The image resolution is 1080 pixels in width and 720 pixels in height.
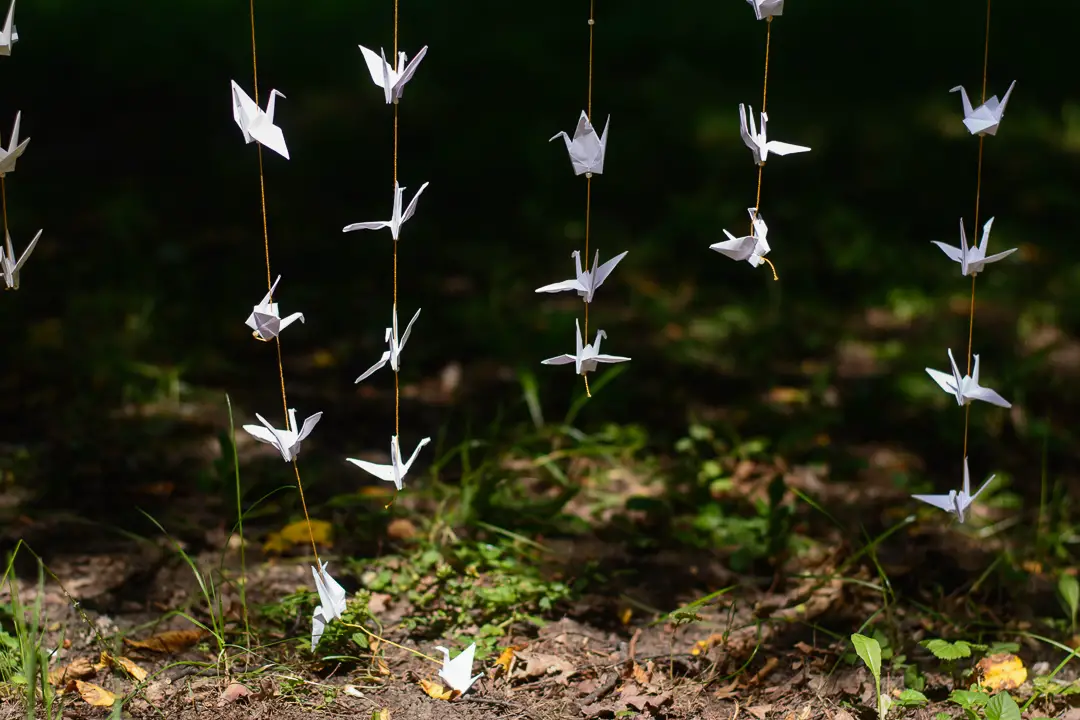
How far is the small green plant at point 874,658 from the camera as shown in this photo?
2.16m

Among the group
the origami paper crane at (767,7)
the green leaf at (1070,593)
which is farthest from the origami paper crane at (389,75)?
the green leaf at (1070,593)

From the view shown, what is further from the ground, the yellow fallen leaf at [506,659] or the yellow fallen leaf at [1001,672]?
the yellow fallen leaf at [1001,672]

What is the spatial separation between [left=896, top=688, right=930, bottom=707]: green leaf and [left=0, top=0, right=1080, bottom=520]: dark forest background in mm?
1125

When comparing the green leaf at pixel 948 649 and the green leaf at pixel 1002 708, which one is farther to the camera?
the green leaf at pixel 948 649

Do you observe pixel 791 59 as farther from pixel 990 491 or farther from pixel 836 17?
pixel 990 491

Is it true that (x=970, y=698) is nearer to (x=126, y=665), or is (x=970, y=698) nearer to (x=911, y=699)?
(x=911, y=699)

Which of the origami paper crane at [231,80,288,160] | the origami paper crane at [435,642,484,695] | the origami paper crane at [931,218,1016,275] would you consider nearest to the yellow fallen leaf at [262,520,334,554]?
the origami paper crane at [435,642,484,695]

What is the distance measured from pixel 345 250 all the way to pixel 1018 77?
4.28 metres

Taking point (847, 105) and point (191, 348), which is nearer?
point (191, 348)

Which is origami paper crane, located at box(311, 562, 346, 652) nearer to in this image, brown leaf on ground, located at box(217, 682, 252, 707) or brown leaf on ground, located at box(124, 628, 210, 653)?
brown leaf on ground, located at box(217, 682, 252, 707)

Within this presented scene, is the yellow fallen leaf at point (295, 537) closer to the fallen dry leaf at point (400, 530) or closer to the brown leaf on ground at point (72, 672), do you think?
the fallen dry leaf at point (400, 530)

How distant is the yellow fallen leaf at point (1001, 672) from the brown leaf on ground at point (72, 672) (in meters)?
1.73

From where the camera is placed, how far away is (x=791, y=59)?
712 centimetres

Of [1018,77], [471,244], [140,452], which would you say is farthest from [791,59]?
[140,452]
